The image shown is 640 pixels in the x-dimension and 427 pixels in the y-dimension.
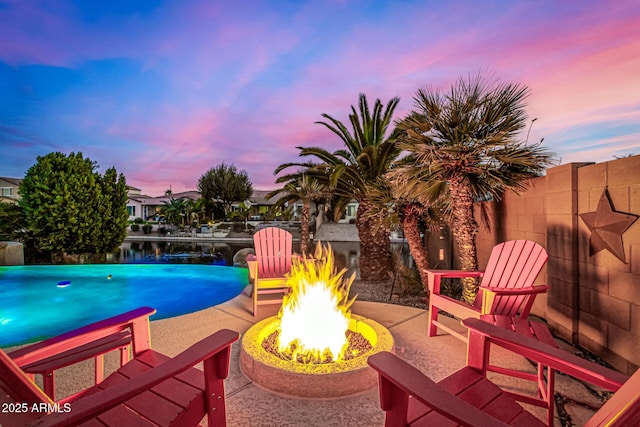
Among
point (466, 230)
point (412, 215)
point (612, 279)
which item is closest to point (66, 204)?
point (412, 215)

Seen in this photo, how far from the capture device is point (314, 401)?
2.16 metres

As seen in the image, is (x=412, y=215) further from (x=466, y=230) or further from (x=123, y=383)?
(x=123, y=383)

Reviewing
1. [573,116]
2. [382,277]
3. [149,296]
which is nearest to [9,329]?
[149,296]

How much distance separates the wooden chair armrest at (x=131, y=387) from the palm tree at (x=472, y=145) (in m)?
3.59

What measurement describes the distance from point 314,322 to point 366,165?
465cm

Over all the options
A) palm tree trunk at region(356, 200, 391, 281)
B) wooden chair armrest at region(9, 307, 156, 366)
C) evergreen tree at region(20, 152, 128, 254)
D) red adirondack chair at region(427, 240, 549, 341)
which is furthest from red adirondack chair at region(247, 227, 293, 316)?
evergreen tree at region(20, 152, 128, 254)

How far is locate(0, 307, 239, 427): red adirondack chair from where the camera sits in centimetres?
104

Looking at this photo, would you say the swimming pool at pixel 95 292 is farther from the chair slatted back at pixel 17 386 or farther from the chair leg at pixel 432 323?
the chair slatted back at pixel 17 386

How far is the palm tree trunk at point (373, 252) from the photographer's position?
6.89 meters

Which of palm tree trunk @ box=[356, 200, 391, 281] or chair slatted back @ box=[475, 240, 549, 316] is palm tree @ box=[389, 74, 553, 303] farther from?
palm tree trunk @ box=[356, 200, 391, 281]

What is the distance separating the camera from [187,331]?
3.51 metres

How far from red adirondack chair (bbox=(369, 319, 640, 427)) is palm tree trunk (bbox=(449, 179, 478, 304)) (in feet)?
8.53

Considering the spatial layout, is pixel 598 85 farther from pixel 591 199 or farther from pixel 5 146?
pixel 5 146

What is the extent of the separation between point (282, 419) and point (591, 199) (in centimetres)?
351
